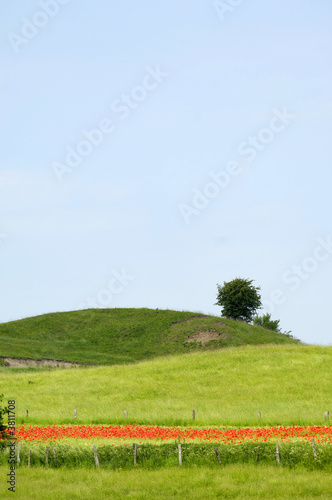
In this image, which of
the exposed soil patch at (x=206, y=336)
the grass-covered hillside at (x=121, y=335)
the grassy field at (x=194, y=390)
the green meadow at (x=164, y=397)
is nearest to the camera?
the green meadow at (x=164, y=397)

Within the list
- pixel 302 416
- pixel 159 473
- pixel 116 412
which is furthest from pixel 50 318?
pixel 159 473

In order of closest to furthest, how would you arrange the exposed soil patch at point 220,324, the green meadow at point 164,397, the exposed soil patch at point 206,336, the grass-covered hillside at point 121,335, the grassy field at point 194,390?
the green meadow at point 164,397, the grassy field at point 194,390, the grass-covered hillside at point 121,335, the exposed soil patch at point 206,336, the exposed soil patch at point 220,324

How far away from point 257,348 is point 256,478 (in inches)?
1816

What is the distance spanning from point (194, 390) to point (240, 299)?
5573cm

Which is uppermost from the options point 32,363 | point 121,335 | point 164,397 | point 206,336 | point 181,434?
point 121,335

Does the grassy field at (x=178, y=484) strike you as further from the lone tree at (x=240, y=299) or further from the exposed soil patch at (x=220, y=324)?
the lone tree at (x=240, y=299)

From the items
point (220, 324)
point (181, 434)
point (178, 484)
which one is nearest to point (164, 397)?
point (181, 434)

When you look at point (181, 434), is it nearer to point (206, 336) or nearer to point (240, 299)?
point (206, 336)

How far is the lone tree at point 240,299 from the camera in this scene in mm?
107438

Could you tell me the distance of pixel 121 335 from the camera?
326 ft

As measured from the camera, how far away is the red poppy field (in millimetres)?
30594

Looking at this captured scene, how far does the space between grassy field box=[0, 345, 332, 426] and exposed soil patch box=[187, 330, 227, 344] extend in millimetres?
18849

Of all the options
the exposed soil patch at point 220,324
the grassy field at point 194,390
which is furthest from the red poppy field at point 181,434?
the exposed soil patch at point 220,324

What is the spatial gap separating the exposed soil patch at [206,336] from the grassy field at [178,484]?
63.4 m
